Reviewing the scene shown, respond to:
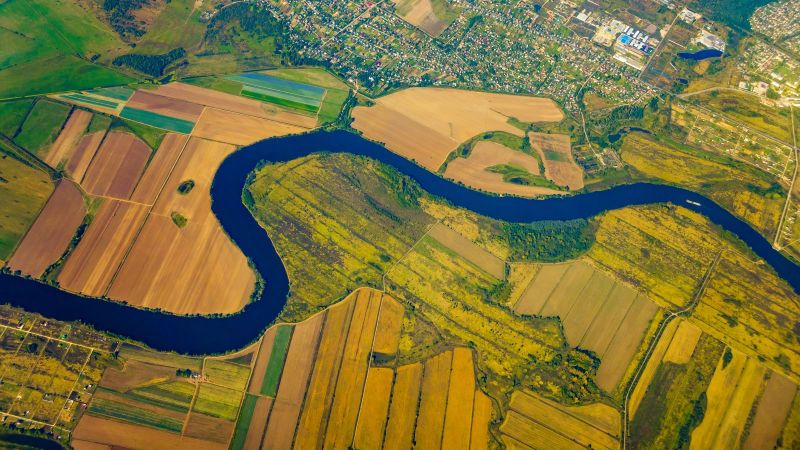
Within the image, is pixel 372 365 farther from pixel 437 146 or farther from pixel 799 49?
pixel 799 49

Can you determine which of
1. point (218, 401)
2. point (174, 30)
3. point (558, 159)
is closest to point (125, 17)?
point (174, 30)

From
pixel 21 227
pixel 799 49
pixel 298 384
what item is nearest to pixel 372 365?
pixel 298 384

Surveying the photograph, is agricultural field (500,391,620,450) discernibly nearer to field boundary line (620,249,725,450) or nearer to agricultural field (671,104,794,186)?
field boundary line (620,249,725,450)

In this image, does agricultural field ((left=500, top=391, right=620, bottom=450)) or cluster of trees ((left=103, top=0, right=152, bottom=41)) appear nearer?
agricultural field ((left=500, top=391, right=620, bottom=450))

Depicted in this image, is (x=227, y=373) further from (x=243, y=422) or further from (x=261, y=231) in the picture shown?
(x=261, y=231)

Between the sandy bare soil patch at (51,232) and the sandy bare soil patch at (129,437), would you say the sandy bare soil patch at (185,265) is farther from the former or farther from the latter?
the sandy bare soil patch at (129,437)

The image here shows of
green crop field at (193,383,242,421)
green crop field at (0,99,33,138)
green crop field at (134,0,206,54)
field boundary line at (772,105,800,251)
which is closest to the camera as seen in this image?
green crop field at (193,383,242,421)

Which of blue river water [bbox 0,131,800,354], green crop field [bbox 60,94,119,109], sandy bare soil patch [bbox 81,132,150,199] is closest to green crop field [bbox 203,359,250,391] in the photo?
blue river water [bbox 0,131,800,354]
